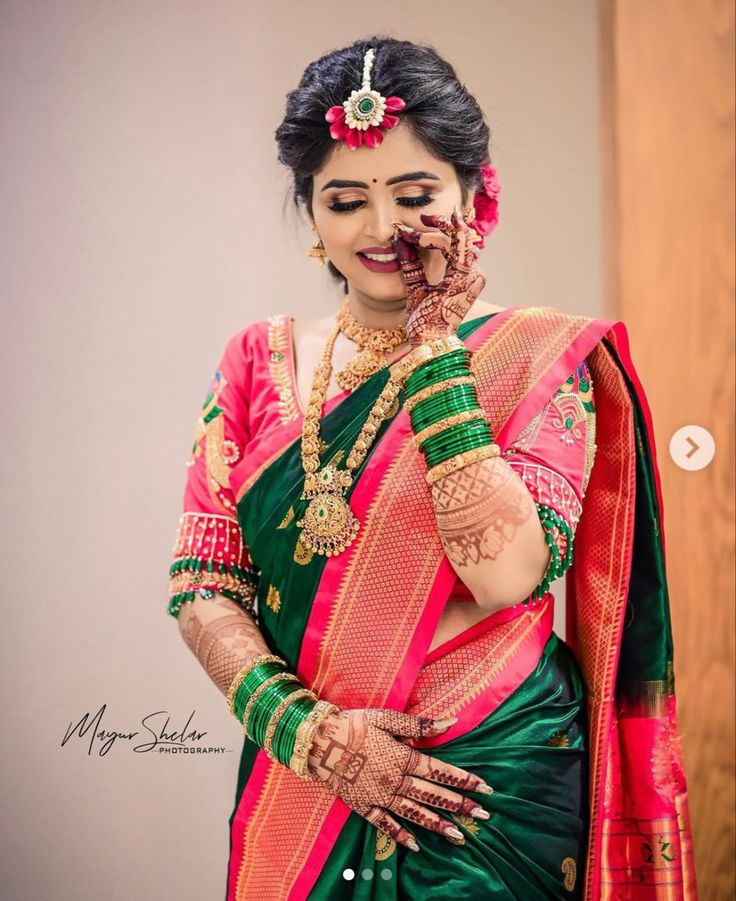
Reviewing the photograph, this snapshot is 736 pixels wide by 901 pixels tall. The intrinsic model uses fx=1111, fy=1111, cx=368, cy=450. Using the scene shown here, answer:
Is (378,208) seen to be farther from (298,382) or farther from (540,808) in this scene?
(540,808)

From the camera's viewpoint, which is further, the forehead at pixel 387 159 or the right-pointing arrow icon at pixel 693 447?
the right-pointing arrow icon at pixel 693 447

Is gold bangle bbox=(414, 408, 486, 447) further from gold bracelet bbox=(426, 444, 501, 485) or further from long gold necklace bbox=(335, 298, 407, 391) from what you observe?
long gold necklace bbox=(335, 298, 407, 391)

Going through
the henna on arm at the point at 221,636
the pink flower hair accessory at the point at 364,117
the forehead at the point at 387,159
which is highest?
the pink flower hair accessory at the point at 364,117

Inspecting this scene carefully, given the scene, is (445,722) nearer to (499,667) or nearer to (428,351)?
(499,667)

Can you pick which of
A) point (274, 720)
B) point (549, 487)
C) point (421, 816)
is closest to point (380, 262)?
point (549, 487)

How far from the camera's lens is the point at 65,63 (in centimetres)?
207

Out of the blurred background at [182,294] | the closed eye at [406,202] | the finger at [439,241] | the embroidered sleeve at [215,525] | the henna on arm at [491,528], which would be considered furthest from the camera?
the blurred background at [182,294]

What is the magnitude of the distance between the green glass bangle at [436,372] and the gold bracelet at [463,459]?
0.10 m

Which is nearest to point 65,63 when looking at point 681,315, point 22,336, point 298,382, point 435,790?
point 22,336

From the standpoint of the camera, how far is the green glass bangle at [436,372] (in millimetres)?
1370

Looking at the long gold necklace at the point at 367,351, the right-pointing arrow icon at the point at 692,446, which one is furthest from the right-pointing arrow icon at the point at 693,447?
the long gold necklace at the point at 367,351

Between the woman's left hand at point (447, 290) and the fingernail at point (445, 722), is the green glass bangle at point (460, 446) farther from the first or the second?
the fingernail at point (445, 722)

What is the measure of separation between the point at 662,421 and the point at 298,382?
722 mm

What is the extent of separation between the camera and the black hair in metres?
1.54
